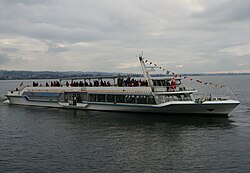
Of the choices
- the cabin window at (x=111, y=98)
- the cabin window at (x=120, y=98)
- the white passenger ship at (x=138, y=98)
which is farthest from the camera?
the cabin window at (x=111, y=98)

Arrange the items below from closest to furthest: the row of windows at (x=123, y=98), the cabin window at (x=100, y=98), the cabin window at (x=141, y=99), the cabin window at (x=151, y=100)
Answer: the cabin window at (x=151, y=100) → the row of windows at (x=123, y=98) → the cabin window at (x=141, y=99) → the cabin window at (x=100, y=98)

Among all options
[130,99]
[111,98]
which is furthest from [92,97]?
[130,99]

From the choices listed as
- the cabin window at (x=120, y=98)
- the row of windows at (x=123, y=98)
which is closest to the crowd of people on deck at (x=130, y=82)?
the cabin window at (x=120, y=98)

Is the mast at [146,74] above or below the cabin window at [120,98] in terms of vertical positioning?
above

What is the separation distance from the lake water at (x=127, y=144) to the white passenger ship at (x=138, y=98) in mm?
1403

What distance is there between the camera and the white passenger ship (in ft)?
131

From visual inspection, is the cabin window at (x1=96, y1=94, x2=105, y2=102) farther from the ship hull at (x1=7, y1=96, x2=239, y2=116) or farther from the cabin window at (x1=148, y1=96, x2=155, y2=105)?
the cabin window at (x1=148, y1=96, x2=155, y2=105)

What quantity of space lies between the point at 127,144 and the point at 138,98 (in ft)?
56.4

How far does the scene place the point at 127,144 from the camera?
2764 centimetres

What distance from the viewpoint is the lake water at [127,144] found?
22.3m

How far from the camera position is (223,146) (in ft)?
87.3

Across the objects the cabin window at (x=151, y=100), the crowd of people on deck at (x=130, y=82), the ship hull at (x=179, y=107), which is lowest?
the ship hull at (x=179, y=107)

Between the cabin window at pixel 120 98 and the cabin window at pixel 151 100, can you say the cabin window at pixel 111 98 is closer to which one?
the cabin window at pixel 120 98

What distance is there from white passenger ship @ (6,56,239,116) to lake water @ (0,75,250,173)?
140 cm
